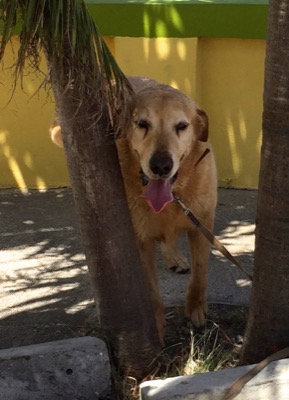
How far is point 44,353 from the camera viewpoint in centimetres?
404

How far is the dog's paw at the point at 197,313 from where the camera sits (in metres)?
4.91

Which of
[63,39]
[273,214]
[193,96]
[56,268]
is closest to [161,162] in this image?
[273,214]

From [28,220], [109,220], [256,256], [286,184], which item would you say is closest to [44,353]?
[109,220]

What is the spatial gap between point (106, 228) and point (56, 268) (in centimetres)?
208

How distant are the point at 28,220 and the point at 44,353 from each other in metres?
3.02

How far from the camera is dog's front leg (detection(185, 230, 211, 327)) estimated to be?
16.3 ft

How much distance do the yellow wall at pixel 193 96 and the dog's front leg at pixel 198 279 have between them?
2.44 meters

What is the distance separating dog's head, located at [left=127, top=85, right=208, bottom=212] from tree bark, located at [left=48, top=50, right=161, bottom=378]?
292 mm

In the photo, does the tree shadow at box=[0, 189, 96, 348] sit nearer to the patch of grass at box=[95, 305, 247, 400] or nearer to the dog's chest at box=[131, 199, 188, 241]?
the patch of grass at box=[95, 305, 247, 400]

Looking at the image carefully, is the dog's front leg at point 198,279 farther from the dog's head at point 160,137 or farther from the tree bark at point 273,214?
the tree bark at point 273,214

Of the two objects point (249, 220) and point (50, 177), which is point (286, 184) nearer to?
point (249, 220)

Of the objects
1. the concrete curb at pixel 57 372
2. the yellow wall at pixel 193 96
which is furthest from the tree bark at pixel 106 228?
the yellow wall at pixel 193 96

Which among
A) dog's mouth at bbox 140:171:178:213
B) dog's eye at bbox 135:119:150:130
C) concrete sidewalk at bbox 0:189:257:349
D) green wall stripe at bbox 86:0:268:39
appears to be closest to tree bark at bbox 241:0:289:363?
dog's mouth at bbox 140:171:178:213

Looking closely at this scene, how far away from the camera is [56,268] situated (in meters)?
5.97
